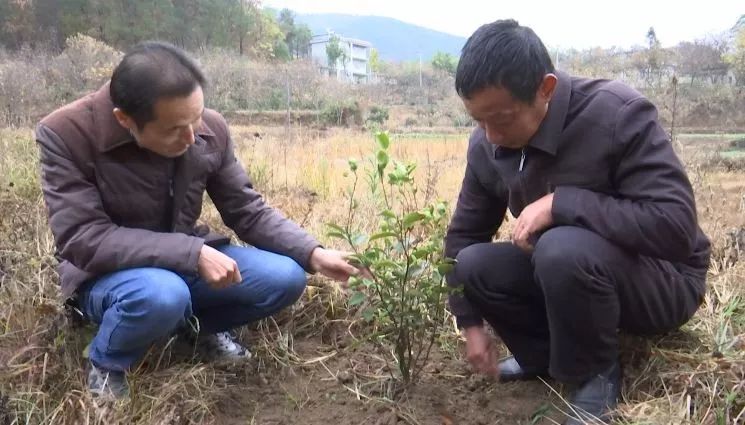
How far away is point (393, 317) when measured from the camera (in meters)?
2.08

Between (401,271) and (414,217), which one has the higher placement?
(414,217)

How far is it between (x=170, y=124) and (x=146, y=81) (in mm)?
142

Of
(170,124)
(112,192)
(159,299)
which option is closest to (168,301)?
(159,299)

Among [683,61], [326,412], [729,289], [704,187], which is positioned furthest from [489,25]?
[683,61]

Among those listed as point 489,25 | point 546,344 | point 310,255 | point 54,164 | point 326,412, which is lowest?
point 326,412

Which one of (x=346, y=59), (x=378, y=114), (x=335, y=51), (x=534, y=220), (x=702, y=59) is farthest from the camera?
(x=335, y=51)

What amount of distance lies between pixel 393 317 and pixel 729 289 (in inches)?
52.7

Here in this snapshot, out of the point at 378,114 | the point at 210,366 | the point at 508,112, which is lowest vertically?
the point at 378,114

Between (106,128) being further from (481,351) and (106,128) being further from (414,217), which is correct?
(481,351)

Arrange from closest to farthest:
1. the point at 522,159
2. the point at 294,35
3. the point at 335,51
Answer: the point at 522,159
the point at 294,35
the point at 335,51

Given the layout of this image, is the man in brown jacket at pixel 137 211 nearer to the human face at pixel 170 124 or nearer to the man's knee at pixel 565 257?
the human face at pixel 170 124

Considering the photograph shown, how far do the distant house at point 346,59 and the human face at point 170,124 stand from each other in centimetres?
2012

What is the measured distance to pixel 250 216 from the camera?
2.49m

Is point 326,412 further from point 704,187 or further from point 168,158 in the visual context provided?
point 704,187
